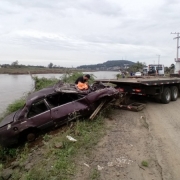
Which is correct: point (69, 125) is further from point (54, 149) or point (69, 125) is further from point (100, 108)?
point (54, 149)

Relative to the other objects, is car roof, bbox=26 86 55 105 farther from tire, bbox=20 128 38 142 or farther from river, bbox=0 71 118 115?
river, bbox=0 71 118 115

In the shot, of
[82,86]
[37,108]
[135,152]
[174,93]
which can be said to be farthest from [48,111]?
[174,93]

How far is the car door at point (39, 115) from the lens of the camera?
7.14 m

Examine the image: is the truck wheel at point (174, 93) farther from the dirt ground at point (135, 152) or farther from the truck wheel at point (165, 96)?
the dirt ground at point (135, 152)

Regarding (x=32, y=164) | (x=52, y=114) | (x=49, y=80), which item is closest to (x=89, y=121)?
(x=52, y=114)

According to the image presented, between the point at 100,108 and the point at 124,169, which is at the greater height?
the point at 100,108

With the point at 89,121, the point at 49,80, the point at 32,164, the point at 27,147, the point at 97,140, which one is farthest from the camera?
the point at 49,80

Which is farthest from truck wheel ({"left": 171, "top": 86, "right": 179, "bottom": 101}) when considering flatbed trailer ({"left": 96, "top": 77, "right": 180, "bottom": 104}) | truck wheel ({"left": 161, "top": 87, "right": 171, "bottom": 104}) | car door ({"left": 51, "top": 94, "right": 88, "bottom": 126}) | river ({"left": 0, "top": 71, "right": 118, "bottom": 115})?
river ({"left": 0, "top": 71, "right": 118, "bottom": 115})

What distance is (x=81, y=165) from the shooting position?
4.92 metres

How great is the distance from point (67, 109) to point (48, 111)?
25.2 inches

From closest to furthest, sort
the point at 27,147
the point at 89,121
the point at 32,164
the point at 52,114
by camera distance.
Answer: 1. the point at 32,164
2. the point at 27,147
3. the point at 52,114
4. the point at 89,121

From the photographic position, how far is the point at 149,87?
10219 millimetres

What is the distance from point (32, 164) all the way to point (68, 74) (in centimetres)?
1345

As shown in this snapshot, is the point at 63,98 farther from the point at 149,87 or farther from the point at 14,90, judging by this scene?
the point at 14,90
